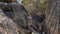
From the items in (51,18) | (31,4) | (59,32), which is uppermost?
(31,4)

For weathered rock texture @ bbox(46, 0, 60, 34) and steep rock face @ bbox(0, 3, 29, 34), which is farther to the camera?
weathered rock texture @ bbox(46, 0, 60, 34)

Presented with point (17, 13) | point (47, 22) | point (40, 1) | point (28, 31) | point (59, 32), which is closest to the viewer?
point (28, 31)

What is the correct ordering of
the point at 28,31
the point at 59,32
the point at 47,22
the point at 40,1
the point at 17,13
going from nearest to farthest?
the point at 28,31 < the point at 17,13 < the point at 59,32 < the point at 47,22 < the point at 40,1

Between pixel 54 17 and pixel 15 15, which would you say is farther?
pixel 54 17

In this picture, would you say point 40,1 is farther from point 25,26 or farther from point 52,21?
point 25,26

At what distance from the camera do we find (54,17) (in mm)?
5664

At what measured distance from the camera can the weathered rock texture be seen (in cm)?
559

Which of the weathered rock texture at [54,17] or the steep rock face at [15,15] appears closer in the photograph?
the steep rock face at [15,15]

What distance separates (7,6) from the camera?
4898 millimetres

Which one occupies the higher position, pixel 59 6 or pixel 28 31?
pixel 59 6

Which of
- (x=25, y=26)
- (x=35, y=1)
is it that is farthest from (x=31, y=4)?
(x=25, y=26)

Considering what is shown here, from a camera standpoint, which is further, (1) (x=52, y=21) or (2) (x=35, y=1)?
(2) (x=35, y=1)

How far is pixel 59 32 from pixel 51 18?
49cm

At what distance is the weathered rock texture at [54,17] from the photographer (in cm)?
559
